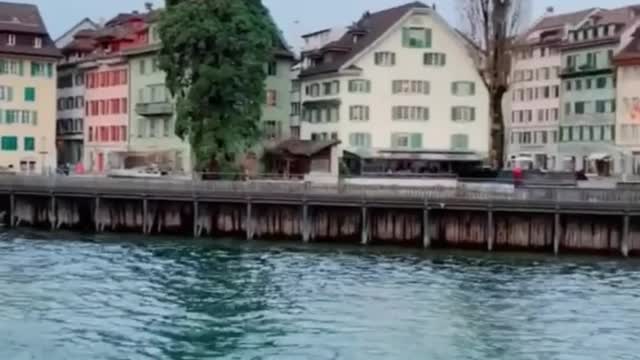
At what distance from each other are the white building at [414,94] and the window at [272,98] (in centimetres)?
686

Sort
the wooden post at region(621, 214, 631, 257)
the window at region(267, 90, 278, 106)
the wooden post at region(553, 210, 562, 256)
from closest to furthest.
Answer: the wooden post at region(621, 214, 631, 257) < the wooden post at region(553, 210, 562, 256) < the window at region(267, 90, 278, 106)

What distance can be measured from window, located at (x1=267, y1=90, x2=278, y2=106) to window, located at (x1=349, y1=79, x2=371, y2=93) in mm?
7797

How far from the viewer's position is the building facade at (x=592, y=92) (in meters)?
122

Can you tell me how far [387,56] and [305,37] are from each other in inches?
1132

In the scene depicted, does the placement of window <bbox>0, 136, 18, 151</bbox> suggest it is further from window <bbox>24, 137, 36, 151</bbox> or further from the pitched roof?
the pitched roof

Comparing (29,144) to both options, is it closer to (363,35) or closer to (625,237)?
(363,35)

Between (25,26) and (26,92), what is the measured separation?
627 centimetres

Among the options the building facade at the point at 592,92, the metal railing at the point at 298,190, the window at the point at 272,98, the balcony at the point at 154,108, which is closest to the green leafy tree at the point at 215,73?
the metal railing at the point at 298,190

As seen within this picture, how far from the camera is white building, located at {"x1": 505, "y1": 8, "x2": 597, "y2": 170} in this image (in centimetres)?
13825

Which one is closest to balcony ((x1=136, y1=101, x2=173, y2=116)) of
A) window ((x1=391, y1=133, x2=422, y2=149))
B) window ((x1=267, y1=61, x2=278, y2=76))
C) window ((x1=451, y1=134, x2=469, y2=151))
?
window ((x1=267, y1=61, x2=278, y2=76))

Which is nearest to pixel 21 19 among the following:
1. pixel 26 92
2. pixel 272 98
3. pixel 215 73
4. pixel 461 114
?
pixel 26 92

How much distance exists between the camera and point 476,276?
5319 cm

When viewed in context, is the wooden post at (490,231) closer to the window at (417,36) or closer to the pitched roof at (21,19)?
the window at (417,36)

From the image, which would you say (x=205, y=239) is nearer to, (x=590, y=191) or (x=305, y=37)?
(x=590, y=191)
